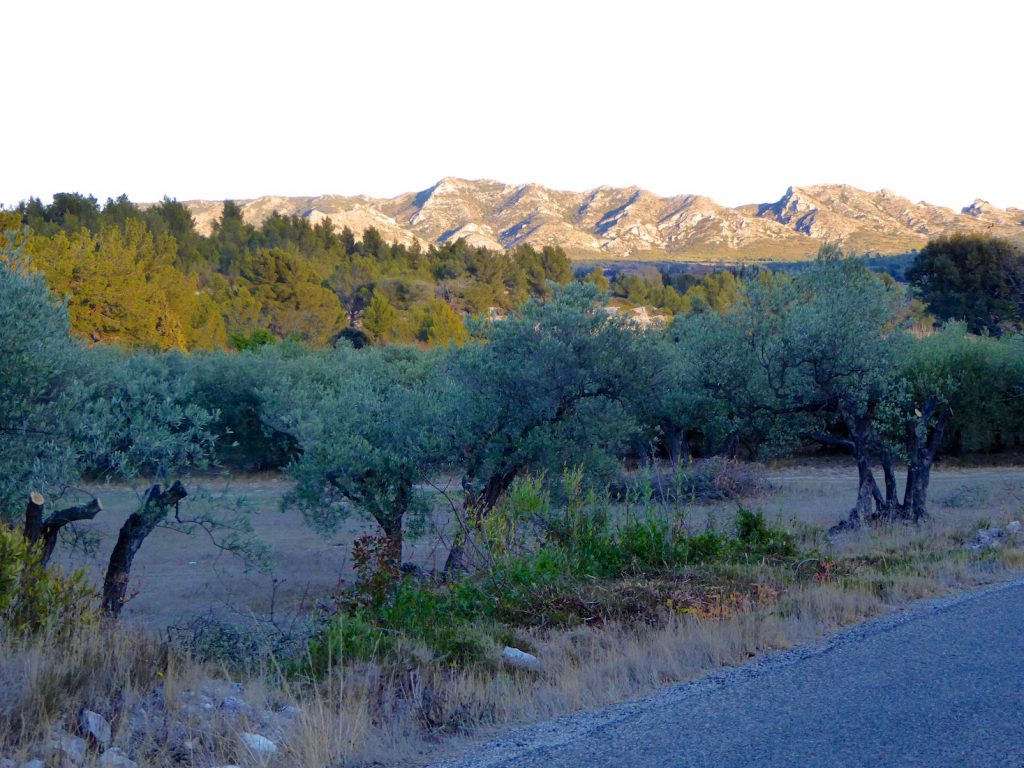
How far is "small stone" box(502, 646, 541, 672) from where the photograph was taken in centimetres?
610

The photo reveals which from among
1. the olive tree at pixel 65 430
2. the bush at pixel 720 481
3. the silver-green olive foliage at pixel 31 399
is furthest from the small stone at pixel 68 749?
the bush at pixel 720 481

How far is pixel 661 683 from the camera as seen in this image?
19.0 feet

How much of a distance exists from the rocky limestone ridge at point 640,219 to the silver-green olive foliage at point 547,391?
295 feet

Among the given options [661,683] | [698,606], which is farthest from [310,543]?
[661,683]

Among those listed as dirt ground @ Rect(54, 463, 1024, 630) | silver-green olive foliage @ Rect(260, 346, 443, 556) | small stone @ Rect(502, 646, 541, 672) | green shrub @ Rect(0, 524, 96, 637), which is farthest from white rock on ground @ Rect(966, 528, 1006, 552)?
green shrub @ Rect(0, 524, 96, 637)

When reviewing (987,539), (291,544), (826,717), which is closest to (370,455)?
(291,544)

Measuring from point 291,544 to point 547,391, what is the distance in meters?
9.16

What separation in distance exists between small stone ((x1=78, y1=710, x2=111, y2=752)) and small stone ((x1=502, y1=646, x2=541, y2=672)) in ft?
8.06

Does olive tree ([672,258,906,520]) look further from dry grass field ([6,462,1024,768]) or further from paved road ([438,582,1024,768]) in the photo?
paved road ([438,582,1024,768])

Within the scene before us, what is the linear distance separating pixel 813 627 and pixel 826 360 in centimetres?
902

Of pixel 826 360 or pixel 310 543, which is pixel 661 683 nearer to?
pixel 826 360

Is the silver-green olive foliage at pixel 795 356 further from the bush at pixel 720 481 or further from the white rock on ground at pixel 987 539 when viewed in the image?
the bush at pixel 720 481

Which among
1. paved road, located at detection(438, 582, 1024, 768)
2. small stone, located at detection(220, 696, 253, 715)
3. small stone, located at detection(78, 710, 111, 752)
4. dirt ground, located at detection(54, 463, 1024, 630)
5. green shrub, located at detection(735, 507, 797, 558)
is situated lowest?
dirt ground, located at detection(54, 463, 1024, 630)

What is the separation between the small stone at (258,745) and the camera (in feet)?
14.6
